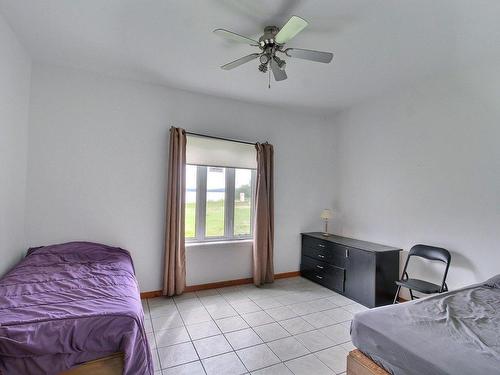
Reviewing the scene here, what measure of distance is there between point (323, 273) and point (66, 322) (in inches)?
125

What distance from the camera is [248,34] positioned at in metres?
2.25

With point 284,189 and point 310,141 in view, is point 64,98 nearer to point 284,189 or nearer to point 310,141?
point 284,189

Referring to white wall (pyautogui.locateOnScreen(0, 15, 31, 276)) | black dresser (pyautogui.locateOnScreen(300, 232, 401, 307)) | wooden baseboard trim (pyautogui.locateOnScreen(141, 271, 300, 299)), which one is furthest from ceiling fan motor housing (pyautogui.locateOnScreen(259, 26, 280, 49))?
wooden baseboard trim (pyautogui.locateOnScreen(141, 271, 300, 299))

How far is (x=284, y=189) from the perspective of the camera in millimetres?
4164

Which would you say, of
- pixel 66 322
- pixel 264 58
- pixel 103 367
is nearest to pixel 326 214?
pixel 264 58

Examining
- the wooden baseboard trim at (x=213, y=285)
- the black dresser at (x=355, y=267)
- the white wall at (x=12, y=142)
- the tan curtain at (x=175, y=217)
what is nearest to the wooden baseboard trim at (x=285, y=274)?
the wooden baseboard trim at (x=213, y=285)

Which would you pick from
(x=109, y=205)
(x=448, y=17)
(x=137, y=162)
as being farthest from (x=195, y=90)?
(x=448, y=17)

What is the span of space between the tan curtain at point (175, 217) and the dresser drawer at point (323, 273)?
1.93m

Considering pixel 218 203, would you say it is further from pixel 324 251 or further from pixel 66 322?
pixel 66 322

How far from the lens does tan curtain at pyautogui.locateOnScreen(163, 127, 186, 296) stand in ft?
10.7

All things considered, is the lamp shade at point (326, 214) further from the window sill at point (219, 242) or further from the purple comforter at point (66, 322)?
the purple comforter at point (66, 322)

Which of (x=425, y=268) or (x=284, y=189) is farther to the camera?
(x=284, y=189)

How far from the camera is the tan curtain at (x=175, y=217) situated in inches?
129

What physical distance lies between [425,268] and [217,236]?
8.55 feet
